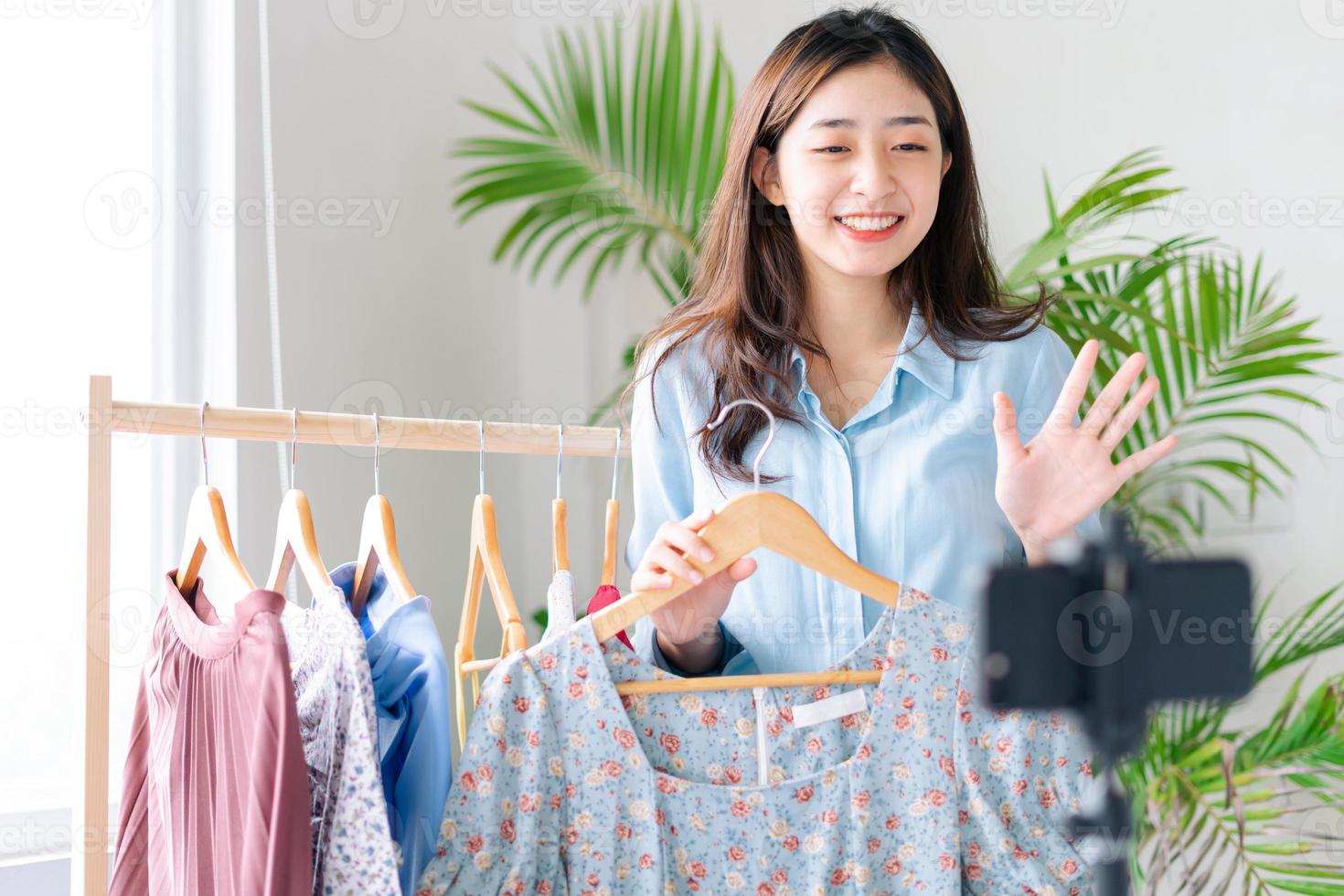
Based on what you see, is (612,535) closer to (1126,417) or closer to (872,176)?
(872,176)

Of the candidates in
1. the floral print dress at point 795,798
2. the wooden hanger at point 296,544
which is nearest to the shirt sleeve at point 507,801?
the floral print dress at point 795,798

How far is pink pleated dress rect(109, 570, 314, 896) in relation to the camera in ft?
2.86

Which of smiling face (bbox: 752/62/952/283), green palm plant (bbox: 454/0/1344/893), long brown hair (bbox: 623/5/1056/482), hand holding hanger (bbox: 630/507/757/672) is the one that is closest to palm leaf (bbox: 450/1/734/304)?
green palm plant (bbox: 454/0/1344/893)

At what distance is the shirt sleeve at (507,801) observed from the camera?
94 centimetres

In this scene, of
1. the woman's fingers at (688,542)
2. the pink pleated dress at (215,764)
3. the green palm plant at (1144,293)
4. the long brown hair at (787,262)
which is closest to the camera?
the pink pleated dress at (215,764)

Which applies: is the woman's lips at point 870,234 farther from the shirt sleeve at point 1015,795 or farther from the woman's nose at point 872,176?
the shirt sleeve at point 1015,795

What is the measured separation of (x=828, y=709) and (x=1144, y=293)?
1268 mm

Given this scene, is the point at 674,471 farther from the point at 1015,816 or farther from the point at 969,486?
the point at 1015,816

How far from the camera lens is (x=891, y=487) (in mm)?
1214

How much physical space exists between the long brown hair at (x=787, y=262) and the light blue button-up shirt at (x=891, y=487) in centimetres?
2

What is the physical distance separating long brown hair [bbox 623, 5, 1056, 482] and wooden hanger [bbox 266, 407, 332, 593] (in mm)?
410

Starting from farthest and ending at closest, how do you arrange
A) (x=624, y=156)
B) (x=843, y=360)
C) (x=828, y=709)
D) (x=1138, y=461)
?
(x=624, y=156) < (x=843, y=360) < (x=828, y=709) < (x=1138, y=461)

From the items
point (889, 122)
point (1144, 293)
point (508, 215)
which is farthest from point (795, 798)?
point (508, 215)

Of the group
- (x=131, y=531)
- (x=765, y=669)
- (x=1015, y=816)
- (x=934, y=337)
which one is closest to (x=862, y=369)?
(x=934, y=337)
